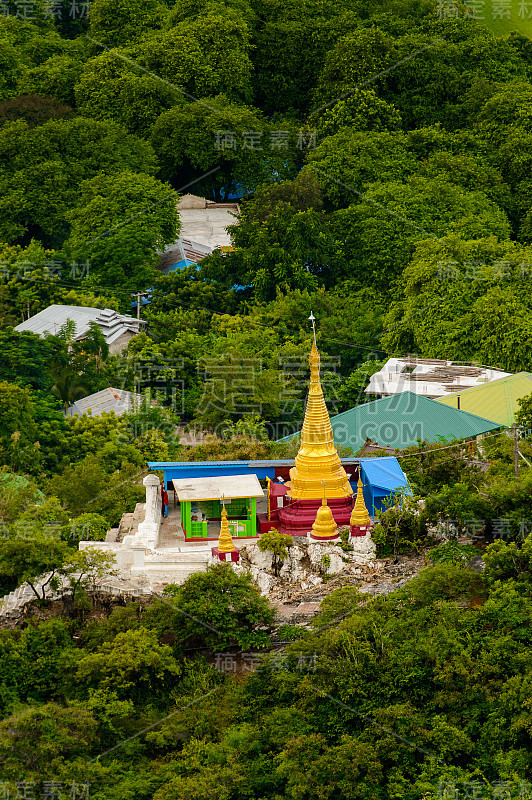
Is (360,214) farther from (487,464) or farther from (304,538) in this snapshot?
(304,538)

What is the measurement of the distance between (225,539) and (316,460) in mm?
3232

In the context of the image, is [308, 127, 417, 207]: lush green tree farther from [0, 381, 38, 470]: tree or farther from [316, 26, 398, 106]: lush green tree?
[0, 381, 38, 470]: tree

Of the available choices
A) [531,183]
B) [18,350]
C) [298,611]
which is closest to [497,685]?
[298,611]

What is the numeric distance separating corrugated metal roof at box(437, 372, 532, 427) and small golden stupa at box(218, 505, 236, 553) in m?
15.1

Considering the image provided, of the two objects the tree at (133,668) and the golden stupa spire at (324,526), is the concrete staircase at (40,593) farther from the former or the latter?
the golden stupa spire at (324,526)

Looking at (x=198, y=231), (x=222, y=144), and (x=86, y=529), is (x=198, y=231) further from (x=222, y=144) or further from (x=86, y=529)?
(x=86, y=529)

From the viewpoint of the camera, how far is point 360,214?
245ft

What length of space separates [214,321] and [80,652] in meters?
28.0

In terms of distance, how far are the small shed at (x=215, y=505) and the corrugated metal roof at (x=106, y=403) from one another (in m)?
16.7

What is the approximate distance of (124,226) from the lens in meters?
75.8

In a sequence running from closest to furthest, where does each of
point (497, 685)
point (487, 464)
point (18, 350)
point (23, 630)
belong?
point (497, 685), point (23, 630), point (487, 464), point (18, 350)

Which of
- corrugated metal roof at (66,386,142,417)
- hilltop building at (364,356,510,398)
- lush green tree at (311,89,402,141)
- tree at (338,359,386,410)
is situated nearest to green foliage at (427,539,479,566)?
hilltop building at (364,356,510,398)

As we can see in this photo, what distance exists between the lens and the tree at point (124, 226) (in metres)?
74.3

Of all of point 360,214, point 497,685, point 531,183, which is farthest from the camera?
point 531,183
